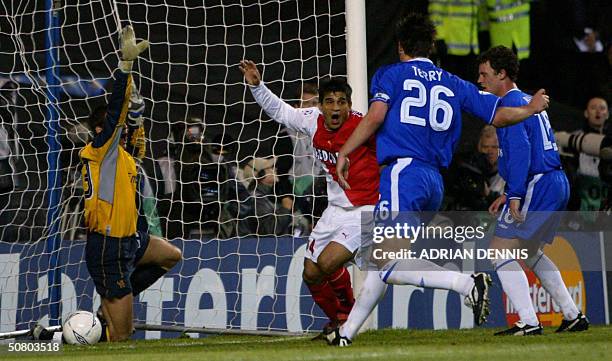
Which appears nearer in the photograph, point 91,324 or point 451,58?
point 91,324

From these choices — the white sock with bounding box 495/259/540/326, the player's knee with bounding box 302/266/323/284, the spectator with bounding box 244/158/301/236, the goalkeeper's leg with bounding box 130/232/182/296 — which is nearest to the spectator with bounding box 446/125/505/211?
the spectator with bounding box 244/158/301/236

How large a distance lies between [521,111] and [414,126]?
64 centimetres

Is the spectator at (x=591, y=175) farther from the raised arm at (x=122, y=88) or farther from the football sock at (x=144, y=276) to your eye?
the raised arm at (x=122, y=88)

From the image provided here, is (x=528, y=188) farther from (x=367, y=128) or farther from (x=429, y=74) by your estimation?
(x=367, y=128)

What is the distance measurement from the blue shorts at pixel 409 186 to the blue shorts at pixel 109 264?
228 centimetres

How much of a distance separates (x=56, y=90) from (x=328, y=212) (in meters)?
2.63

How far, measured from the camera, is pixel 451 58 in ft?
36.0

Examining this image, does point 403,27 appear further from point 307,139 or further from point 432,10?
point 432,10

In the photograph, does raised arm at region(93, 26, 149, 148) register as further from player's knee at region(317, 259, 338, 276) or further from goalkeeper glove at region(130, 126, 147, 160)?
player's knee at region(317, 259, 338, 276)

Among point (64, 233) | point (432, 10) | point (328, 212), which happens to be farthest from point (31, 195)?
point (432, 10)

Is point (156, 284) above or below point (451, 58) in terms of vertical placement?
below

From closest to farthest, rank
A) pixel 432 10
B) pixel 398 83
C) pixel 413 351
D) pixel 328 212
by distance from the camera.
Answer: pixel 413 351, pixel 398 83, pixel 328 212, pixel 432 10

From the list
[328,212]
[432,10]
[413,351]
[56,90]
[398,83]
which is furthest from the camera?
[432,10]

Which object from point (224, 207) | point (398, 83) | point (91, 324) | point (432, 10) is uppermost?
point (432, 10)
